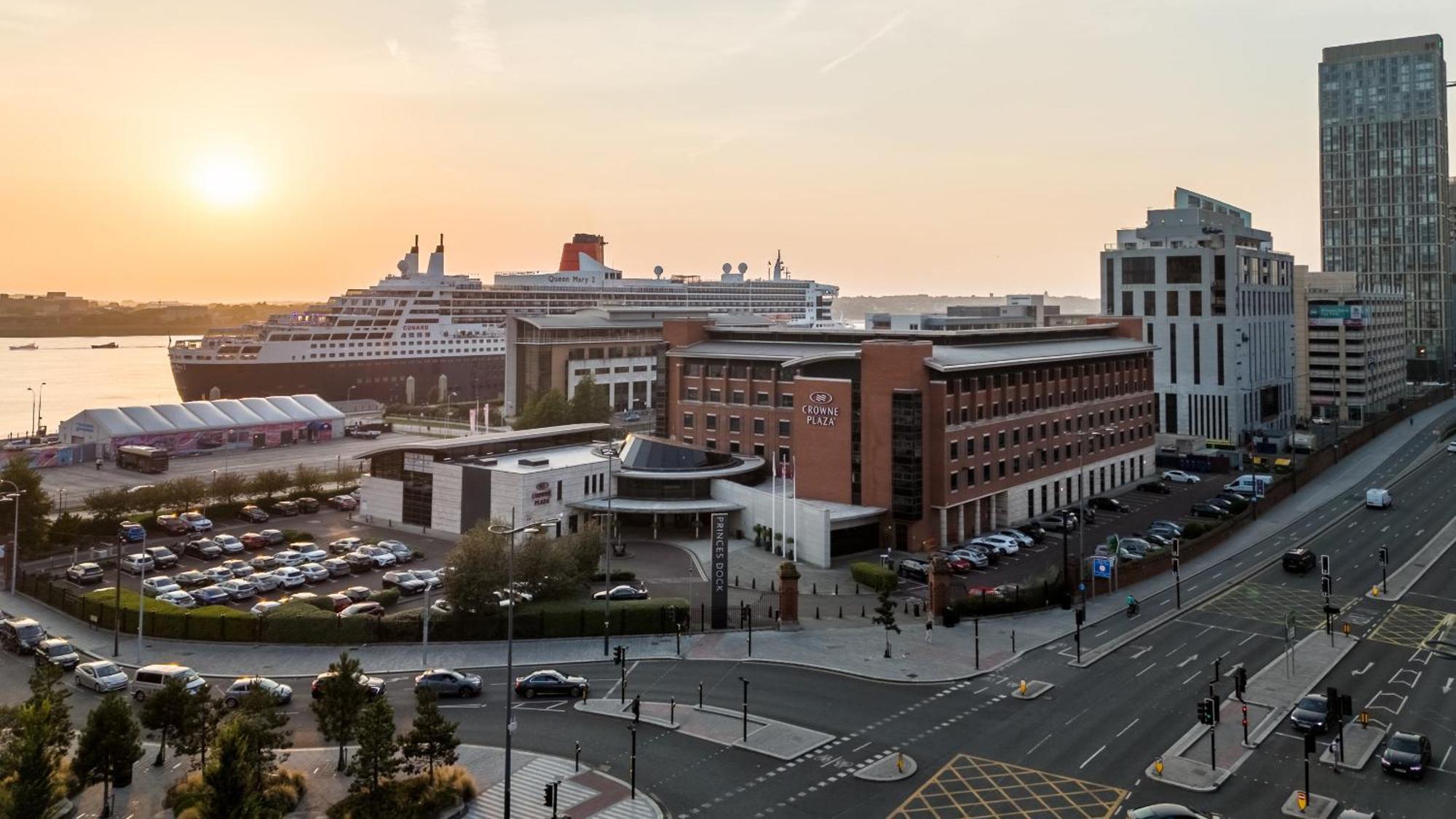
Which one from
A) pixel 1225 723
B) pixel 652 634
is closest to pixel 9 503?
pixel 652 634

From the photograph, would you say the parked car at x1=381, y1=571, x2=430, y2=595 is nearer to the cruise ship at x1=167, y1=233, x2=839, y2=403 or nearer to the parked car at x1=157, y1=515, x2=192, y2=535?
the parked car at x1=157, y1=515, x2=192, y2=535

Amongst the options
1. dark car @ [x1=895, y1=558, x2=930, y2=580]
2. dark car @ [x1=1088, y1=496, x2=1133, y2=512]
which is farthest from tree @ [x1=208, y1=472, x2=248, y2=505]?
dark car @ [x1=1088, y1=496, x2=1133, y2=512]

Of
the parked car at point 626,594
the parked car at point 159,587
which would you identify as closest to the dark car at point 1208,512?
the parked car at point 626,594

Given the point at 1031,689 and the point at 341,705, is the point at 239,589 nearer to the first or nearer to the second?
the point at 341,705

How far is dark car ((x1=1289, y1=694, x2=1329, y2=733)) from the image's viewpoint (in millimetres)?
29969

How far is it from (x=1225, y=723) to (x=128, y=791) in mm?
32774

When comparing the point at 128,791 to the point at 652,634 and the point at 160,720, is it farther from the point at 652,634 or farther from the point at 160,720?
the point at 652,634

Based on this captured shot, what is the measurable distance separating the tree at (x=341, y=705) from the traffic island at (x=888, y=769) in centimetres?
1394

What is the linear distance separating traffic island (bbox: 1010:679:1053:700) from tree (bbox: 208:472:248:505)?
55.3m

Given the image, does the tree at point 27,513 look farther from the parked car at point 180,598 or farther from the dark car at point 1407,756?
the dark car at point 1407,756

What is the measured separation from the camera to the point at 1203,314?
97.1 meters

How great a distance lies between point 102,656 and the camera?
3862cm

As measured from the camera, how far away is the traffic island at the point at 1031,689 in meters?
33.7

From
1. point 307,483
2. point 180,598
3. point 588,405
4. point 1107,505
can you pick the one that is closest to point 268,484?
point 307,483
